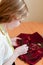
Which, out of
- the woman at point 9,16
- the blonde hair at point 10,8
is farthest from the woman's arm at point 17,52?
the blonde hair at point 10,8

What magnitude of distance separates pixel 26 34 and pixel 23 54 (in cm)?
30

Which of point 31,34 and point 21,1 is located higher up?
point 31,34

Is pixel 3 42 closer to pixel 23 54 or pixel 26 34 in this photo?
pixel 23 54

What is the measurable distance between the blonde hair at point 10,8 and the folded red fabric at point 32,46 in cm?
33

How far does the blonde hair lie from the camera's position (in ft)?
2.82

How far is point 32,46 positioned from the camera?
1.22 m

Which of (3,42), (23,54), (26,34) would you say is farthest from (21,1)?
(26,34)

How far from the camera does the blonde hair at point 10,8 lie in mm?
860

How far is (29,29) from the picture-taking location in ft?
4.95

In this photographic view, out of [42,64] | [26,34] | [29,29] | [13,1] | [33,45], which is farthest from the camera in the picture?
[29,29]

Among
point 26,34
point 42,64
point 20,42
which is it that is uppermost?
point 26,34

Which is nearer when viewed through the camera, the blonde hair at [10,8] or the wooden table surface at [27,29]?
the blonde hair at [10,8]

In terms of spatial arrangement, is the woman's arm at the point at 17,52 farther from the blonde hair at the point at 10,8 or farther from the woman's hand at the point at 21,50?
the blonde hair at the point at 10,8

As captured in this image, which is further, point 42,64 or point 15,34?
point 15,34
